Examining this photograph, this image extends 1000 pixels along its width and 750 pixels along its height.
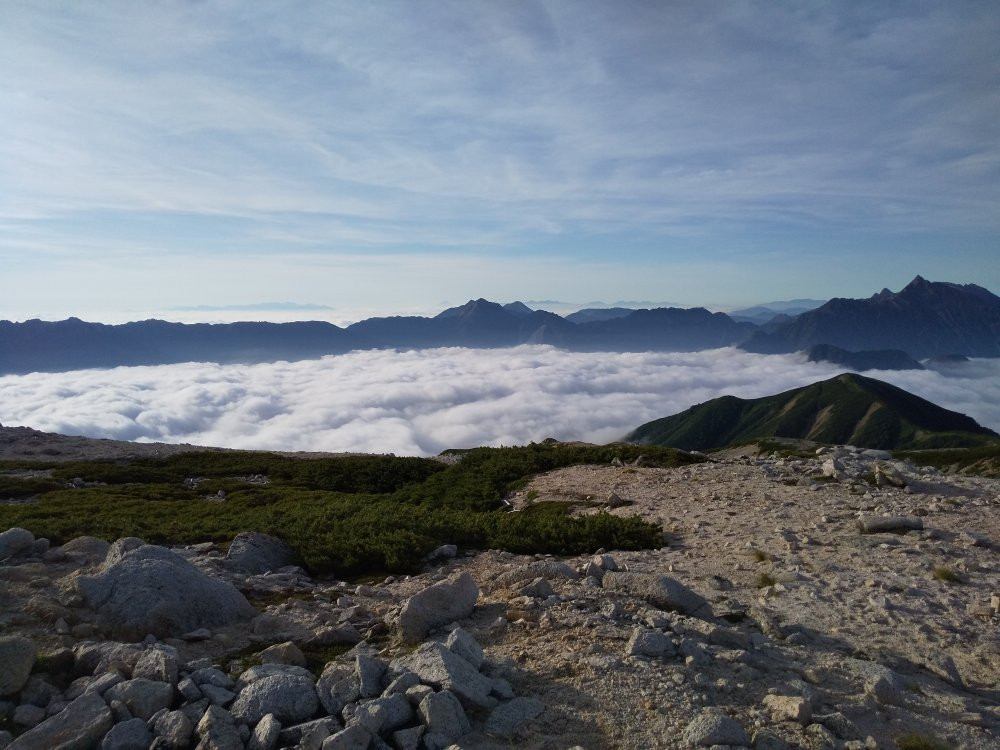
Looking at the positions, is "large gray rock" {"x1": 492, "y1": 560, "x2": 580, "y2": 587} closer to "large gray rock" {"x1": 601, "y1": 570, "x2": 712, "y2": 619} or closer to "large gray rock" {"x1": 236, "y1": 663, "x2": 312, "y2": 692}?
"large gray rock" {"x1": 601, "y1": 570, "x2": 712, "y2": 619}

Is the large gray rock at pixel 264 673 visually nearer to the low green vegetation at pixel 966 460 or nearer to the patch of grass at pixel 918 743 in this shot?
the patch of grass at pixel 918 743

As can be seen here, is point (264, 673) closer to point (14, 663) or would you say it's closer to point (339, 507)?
point (14, 663)

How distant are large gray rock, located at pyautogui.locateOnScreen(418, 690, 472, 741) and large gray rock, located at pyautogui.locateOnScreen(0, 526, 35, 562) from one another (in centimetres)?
1085

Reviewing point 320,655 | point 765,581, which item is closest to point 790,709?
point 765,581

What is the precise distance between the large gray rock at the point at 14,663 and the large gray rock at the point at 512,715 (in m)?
5.17

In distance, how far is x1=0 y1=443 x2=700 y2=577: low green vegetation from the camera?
1484cm

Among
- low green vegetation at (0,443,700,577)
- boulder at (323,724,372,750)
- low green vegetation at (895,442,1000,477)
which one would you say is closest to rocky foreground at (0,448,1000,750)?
boulder at (323,724,372,750)

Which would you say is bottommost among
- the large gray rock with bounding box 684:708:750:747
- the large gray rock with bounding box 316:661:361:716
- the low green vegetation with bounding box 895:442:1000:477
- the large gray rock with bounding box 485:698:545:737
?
the low green vegetation with bounding box 895:442:1000:477

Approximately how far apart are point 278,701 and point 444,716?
5.85 feet

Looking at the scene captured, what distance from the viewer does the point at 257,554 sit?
43.9 feet

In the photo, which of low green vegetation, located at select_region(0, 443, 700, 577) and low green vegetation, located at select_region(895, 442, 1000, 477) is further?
low green vegetation, located at select_region(895, 442, 1000, 477)

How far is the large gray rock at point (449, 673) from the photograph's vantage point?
20.9ft

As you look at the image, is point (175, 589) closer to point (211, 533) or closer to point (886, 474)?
point (211, 533)

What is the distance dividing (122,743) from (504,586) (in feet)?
21.3
